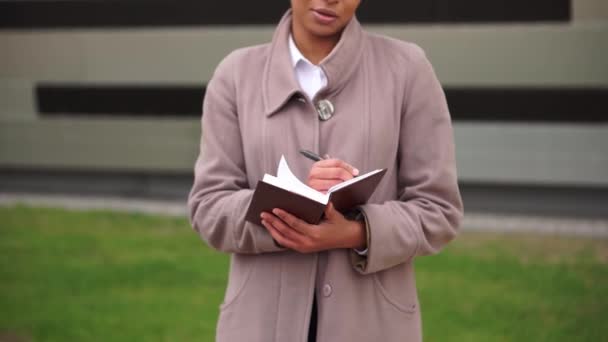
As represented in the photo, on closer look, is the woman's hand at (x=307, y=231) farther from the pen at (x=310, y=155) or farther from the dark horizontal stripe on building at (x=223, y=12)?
the dark horizontal stripe on building at (x=223, y=12)

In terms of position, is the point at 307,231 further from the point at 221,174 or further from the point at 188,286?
the point at 188,286

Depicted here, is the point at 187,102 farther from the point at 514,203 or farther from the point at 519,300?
the point at 519,300

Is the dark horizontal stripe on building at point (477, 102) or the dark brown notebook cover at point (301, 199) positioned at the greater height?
the dark brown notebook cover at point (301, 199)

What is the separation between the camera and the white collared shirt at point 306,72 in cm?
257

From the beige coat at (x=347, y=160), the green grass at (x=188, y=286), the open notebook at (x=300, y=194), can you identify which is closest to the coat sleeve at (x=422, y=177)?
the beige coat at (x=347, y=160)

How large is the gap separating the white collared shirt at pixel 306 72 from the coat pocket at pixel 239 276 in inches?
16.9

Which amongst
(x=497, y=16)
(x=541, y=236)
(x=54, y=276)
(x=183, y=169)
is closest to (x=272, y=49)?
(x=54, y=276)

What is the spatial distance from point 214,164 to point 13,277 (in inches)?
184

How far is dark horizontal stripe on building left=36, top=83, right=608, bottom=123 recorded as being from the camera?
8.47 meters

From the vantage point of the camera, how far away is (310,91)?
8.44 feet

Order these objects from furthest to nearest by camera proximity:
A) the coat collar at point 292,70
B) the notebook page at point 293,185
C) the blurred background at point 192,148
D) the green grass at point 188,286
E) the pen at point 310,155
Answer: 1. the blurred background at point 192,148
2. the green grass at point 188,286
3. the coat collar at point 292,70
4. the pen at point 310,155
5. the notebook page at point 293,185

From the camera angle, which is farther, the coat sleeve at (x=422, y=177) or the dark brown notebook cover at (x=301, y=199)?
the coat sleeve at (x=422, y=177)

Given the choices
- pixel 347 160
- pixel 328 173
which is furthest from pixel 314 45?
pixel 328 173

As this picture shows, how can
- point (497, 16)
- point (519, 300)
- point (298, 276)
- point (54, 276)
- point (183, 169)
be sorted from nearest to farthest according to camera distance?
1. point (298, 276)
2. point (519, 300)
3. point (54, 276)
4. point (497, 16)
5. point (183, 169)
